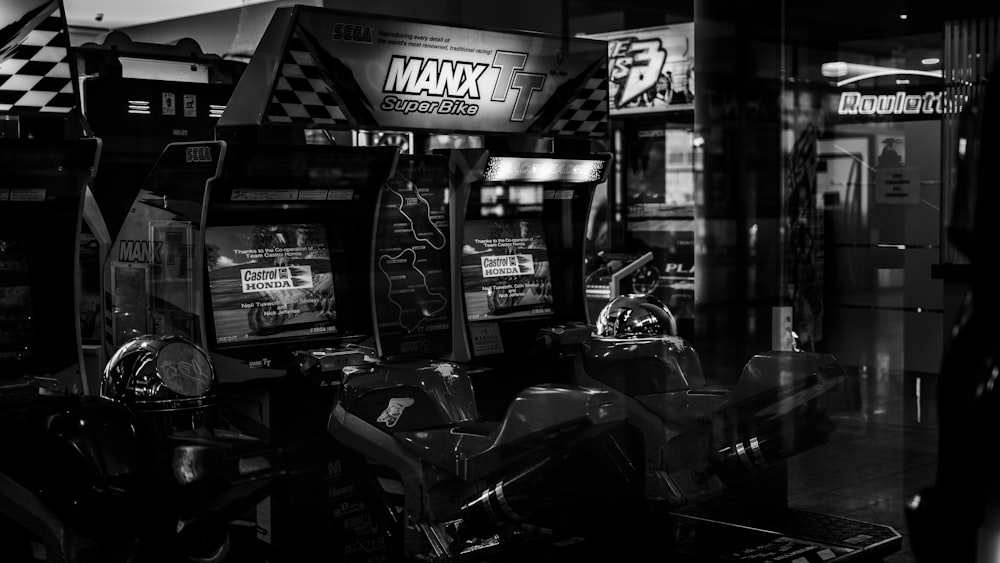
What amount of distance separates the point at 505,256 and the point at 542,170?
463 millimetres

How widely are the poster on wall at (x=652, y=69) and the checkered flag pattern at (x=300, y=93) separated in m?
5.17

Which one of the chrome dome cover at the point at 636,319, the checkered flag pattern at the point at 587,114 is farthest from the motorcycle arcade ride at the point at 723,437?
the checkered flag pattern at the point at 587,114

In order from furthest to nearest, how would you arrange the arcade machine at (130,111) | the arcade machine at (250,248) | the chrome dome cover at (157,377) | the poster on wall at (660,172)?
Answer: the poster on wall at (660,172)
the arcade machine at (130,111)
the arcade machine at (250,248)
the chrome dome cover at (157,377)

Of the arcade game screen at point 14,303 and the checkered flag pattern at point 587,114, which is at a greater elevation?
the checkered flag pattern at point 587,114

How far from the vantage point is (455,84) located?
5.18 meters

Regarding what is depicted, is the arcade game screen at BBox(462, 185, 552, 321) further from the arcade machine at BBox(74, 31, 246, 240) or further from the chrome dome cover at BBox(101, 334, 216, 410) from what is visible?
the chrome dome cover at BBox(101, 334, 216, 410)

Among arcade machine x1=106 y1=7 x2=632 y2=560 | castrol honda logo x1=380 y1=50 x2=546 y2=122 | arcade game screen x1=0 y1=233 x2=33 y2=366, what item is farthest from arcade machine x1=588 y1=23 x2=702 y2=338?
arcade game screen x1=0 y1=233 x2=33 y2=366

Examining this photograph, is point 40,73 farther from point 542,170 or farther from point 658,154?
point 658,154

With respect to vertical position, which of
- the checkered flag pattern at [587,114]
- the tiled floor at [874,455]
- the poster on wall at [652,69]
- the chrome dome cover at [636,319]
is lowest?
the tiled floor at [874,455]

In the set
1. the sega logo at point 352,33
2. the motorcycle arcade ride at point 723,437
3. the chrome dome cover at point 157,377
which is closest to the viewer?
the chrome dome cover at point 157,377

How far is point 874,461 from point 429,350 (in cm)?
237

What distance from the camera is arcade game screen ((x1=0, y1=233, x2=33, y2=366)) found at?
411 cm

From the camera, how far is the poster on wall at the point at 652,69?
9.61m

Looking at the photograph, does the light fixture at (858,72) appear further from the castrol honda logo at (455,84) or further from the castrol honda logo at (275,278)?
the castrol honda logo at (275,278)
